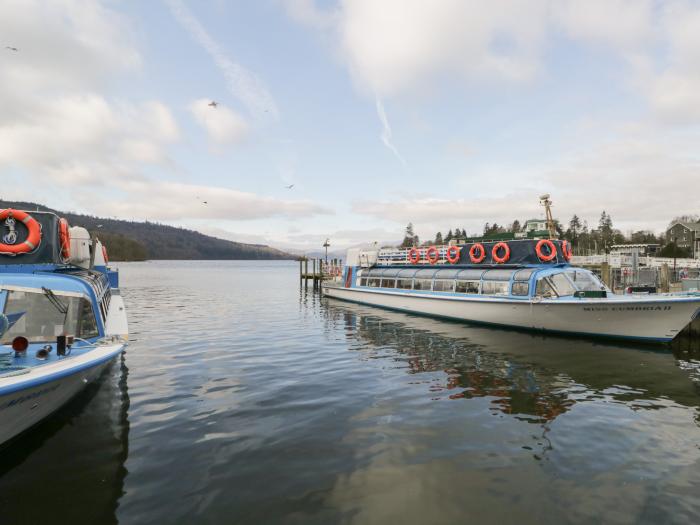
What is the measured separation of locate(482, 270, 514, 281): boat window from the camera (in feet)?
73.8

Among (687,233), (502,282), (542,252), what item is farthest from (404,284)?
(687,233)

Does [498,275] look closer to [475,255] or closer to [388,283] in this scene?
[475,255]

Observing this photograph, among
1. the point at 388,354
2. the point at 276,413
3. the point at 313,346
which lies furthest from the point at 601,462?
the point at 313,346

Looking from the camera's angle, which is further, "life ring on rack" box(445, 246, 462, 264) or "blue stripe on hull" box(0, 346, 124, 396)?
"life ring on rack" box(445, 246, 462, 264)

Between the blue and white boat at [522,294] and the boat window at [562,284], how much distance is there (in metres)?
0.05

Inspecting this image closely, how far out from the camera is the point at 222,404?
33.9 feet

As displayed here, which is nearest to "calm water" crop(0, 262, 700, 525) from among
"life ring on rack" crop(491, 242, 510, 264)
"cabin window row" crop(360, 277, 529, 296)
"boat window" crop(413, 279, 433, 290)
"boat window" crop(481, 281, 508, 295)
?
"cabin window row" crop(360, 277, 529, 296)

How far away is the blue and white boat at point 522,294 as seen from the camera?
1767 cm

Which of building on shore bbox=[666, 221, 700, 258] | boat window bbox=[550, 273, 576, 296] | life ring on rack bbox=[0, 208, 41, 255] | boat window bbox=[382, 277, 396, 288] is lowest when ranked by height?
boat window bbox=[382, 277, 396, 288]

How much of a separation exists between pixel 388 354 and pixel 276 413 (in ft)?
25.4

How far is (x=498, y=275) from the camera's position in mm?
23109

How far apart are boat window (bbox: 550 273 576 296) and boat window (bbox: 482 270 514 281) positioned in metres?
2.42

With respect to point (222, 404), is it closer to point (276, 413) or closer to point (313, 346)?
point (276, 413)

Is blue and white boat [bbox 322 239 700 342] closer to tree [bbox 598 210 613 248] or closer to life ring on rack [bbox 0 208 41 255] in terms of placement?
life ring on rack [bbox 0 208 41 255]
